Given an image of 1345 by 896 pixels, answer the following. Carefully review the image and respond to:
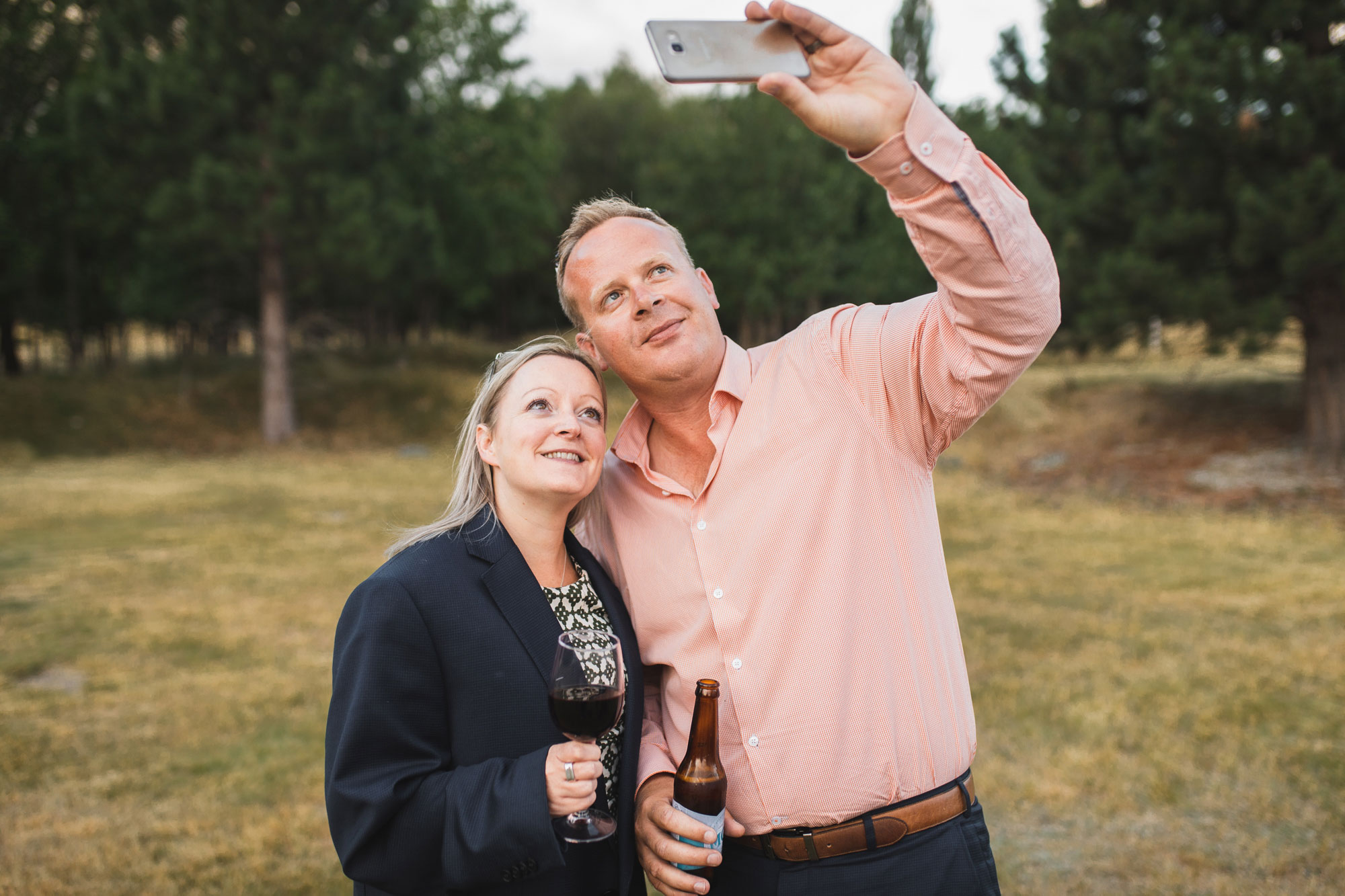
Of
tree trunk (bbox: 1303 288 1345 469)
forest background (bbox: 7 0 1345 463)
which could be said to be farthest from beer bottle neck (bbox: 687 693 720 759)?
tree trunk (bbox: 1303 288 1345 469)

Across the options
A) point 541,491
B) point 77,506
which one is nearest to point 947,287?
point 541,491

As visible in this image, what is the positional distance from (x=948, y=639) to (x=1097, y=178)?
1413cm

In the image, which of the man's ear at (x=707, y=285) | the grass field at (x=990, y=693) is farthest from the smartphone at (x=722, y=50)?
the grass field at (x=990, y=693)

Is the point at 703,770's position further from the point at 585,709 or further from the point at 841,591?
the point at 841,591

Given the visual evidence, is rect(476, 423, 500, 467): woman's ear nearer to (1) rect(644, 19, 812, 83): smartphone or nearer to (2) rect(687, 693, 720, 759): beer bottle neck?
(2) rect(687, 693, 720, 759): beer bottle neck

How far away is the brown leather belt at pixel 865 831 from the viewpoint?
6.80ft

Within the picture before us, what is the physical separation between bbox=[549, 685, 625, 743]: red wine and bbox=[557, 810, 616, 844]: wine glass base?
209 millimetres

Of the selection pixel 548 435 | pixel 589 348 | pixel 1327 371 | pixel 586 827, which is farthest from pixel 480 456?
pixel 1327 371

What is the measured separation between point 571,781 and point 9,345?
29.9m

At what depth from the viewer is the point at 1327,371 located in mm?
Answer: 13742

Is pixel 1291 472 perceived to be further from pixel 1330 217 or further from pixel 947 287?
pixel 947 287

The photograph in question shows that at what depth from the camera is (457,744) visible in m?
2.13

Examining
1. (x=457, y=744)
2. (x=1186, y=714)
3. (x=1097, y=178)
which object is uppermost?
(x=1097, y=178)

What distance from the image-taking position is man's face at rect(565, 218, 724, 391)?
241 centimetres
